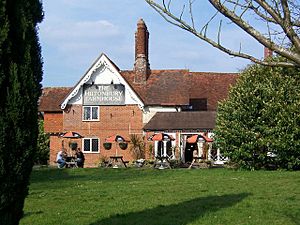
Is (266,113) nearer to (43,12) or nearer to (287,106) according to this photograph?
(287,106)

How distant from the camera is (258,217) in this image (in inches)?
521

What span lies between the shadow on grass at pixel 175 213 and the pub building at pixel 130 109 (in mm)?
31298

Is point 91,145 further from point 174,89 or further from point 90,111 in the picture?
point 174,89

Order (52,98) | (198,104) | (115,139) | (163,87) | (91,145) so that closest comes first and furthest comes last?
(115,139) → (91,145) → (163,87) → (198,104) → (52,98)

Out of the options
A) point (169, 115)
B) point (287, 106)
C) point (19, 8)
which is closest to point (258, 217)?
point (19, 8)

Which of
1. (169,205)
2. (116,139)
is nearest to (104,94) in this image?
(116,139)

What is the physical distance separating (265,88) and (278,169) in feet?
15.6

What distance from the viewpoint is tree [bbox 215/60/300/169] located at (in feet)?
107

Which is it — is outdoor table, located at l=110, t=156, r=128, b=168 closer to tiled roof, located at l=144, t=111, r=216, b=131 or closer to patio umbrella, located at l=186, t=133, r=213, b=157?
tiled roof, located at l=144, t=111, r=216, b=131

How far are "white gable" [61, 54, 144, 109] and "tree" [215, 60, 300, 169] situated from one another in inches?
618

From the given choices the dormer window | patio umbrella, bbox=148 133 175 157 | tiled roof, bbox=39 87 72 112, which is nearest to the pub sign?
tiled roof, bbox=39 87 72 112

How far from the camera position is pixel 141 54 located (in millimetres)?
51344

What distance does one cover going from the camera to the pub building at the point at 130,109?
4822 cm

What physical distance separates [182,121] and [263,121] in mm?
14768
